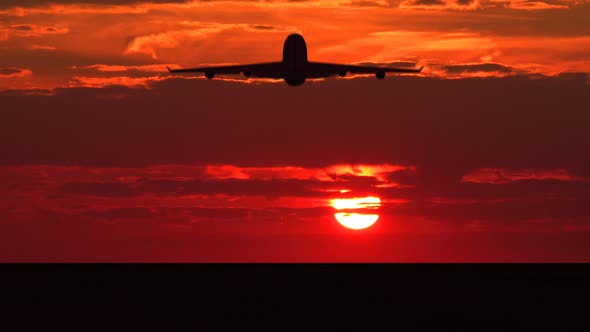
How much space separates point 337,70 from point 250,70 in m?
9.27

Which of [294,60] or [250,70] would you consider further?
[294,60]

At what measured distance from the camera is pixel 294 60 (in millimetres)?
132125

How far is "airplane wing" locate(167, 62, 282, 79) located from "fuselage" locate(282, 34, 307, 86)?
0.97 m

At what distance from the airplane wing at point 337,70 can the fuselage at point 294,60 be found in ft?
3.29

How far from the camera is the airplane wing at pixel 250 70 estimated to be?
125688mm

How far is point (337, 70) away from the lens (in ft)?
413

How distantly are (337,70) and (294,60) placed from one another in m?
7.84

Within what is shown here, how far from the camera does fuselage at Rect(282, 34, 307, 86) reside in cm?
12681

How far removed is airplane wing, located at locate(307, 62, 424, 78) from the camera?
125 meters
